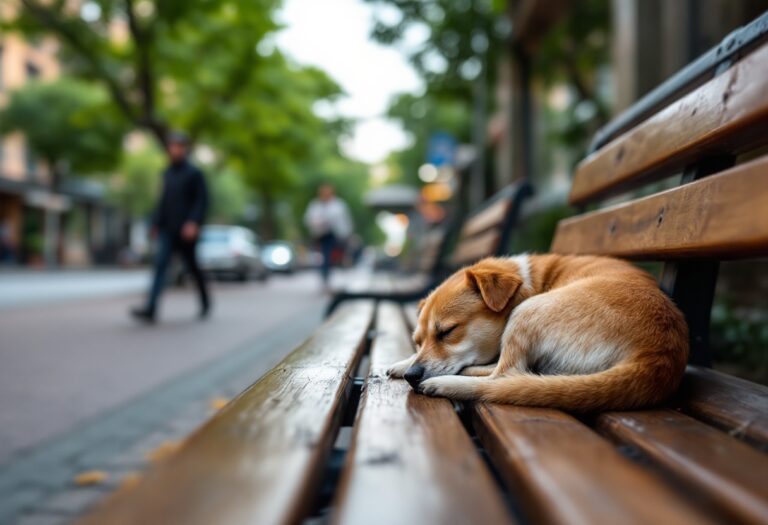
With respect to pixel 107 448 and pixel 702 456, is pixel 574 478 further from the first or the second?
pixel 107 448

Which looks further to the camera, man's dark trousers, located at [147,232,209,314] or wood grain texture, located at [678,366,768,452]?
man's dark trousers, located at [147,232,209,314]

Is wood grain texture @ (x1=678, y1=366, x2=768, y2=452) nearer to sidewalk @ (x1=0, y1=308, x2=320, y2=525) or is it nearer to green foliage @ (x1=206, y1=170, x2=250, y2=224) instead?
sidewalk @ (x1=0, y1=308, x2=320, y2=525)

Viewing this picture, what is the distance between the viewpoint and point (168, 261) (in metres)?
8.95

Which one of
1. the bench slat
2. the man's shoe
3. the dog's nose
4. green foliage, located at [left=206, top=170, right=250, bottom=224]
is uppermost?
green foliage, located at [left=206, top=170, right=250, bottom=224]

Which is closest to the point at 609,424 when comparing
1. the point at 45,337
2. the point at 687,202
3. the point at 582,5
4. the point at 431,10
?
the point at 687,202

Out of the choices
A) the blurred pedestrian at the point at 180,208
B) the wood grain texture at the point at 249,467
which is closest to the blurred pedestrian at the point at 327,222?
the blurred pedestrian at the point at 180,208

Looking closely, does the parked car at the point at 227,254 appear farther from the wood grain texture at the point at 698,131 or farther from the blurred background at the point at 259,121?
the wood grain texture at the point at 698,131

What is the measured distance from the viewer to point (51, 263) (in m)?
40.0

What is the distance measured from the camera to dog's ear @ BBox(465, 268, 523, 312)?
98.5 inches

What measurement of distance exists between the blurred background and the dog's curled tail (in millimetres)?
2702

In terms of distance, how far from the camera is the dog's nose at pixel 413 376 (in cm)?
203

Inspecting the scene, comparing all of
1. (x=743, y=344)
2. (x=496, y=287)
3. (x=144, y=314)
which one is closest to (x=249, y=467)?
(x=496, y=287)

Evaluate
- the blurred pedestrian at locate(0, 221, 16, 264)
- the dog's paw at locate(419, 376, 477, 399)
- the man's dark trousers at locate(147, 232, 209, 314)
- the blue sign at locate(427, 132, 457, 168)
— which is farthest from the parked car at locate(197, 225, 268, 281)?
the dog's paw at locate(419, 376, 477, 399)

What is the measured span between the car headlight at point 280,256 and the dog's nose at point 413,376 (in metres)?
32.9
